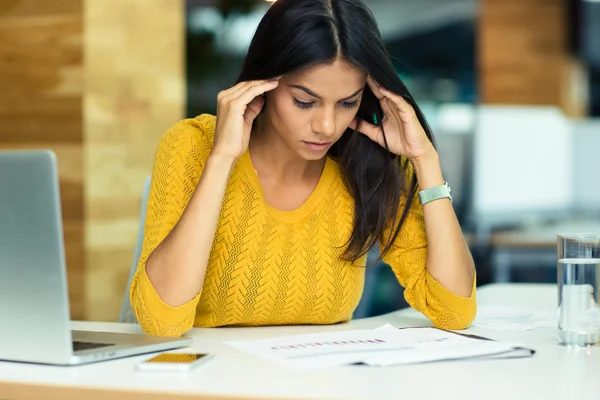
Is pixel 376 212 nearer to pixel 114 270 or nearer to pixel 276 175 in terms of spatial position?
pixel 276 175

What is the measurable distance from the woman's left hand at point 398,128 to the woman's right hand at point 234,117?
0.25 meters

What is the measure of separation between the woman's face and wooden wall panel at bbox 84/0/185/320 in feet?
4.95

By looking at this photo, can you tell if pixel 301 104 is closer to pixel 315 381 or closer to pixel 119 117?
pixel 315 381

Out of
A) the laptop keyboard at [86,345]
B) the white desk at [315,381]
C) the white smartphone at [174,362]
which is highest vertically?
the laptop keyboard at [86,345]

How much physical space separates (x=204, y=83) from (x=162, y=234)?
2726 millimetres

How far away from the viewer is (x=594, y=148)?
465 centimetres

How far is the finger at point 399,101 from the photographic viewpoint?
185 cm

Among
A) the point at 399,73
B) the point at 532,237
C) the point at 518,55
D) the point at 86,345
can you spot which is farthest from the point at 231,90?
the point at 518,55

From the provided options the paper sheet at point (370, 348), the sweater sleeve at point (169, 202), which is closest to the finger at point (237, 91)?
the sweater sleeve at point (169, 202)

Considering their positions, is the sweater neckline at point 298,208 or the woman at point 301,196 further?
the sweater neckline at point 298,208

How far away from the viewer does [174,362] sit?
1.17m

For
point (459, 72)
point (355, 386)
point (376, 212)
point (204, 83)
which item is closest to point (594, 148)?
point (204, 83)

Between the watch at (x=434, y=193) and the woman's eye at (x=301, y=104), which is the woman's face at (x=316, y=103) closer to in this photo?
the woman's eye at (x=301, y=104)

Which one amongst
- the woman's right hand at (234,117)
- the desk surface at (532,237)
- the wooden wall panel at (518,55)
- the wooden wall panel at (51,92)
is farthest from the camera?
the wooden wall panel at (518,55)
